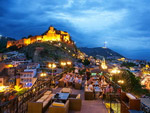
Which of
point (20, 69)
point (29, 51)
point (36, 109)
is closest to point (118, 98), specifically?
point (36, 109)

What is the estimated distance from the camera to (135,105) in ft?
12.7

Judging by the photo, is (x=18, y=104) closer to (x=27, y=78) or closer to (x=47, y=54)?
(x=27, y=78)

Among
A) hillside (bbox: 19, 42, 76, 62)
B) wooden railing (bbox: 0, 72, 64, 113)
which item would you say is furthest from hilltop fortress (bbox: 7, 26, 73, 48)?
wooden railing (bbox: 0, 72, 64, 113)

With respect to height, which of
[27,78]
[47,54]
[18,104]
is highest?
[47,54]

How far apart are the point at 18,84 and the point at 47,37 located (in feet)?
155

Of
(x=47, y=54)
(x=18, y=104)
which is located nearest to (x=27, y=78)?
(x=47, y=54)

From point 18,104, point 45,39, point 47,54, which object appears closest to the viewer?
point 18,104

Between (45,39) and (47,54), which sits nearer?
(47,54)

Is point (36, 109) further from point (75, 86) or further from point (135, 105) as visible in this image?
point (75, 86)

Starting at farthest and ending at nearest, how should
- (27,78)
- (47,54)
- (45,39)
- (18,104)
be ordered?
(45,39) < (47,54) < (27,78) < (18,104)

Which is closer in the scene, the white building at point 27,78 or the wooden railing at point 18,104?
the wooden railing at point 18,104

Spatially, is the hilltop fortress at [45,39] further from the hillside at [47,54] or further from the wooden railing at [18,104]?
the wooden railing at [18,104]

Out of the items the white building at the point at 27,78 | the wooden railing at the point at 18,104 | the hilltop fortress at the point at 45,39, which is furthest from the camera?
the hilltop fortress at the point at 45,39

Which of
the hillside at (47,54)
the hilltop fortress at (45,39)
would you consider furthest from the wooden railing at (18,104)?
the hilltop fortress at (45,39)
